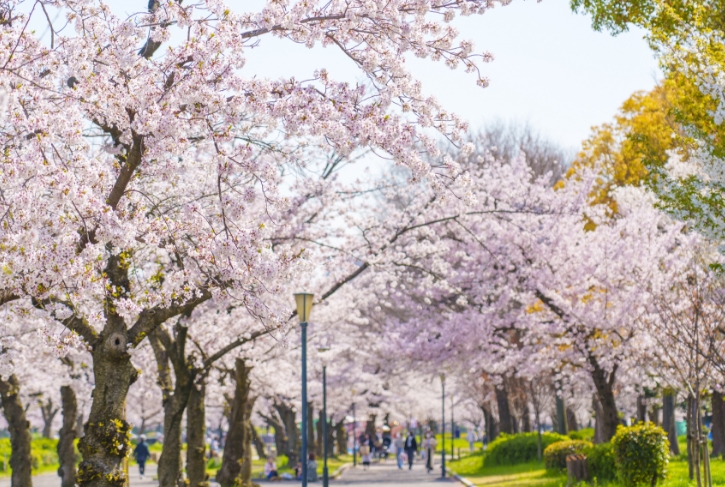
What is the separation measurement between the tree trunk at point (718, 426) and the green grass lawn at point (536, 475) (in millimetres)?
1017

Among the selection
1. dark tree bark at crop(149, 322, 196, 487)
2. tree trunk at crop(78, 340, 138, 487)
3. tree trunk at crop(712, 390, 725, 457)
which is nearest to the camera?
tree trunk at crop(78, 340, 138, 487)

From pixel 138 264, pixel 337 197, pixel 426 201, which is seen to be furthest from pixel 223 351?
pixel 426 201

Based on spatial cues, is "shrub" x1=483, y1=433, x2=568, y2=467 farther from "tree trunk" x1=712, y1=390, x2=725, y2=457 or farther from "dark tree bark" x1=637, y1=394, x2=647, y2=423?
"dark tree bark" x1=637, y1=394, x2=647, y2=423

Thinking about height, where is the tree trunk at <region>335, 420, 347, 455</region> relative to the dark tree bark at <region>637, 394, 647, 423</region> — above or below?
below

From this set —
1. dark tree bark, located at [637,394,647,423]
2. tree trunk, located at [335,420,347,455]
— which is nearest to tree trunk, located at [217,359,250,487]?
dark tree bark, located at [637,394,647,423]

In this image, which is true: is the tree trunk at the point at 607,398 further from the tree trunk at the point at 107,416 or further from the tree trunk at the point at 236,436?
the tree trunk at the point at 107,416

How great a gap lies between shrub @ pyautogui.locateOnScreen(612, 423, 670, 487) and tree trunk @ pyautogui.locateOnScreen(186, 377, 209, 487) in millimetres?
7872

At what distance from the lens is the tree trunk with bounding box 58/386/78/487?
2175 cm

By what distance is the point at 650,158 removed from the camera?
1080cm

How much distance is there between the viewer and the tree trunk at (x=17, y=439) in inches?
753

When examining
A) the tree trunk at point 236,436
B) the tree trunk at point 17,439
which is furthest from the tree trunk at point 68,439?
the tree trunk at point 236,436

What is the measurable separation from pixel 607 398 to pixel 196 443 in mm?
9429

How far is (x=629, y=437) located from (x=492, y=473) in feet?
38.7

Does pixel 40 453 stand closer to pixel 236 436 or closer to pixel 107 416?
pixel 236 436
